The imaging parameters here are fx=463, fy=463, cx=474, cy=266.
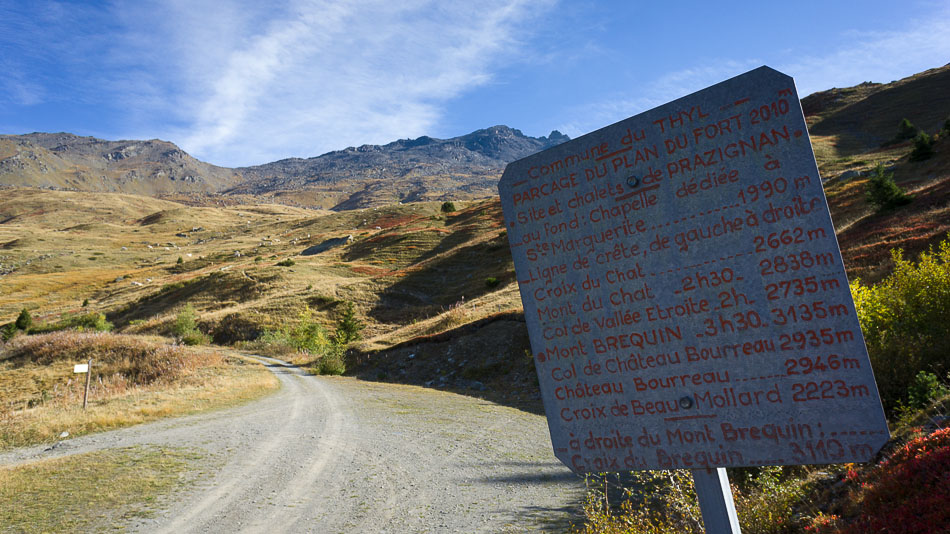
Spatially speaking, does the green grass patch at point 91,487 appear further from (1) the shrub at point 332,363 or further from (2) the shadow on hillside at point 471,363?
(1) the shrub at point 332,363

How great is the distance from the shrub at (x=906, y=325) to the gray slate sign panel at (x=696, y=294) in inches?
251

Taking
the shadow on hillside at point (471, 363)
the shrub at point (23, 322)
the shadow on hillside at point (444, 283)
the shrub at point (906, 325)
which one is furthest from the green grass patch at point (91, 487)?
the shrub at point (23, 322)

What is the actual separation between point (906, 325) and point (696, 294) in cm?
863

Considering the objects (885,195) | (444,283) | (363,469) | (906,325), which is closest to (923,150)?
(885,195)

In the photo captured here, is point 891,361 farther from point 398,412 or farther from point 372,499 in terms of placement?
point 398,412

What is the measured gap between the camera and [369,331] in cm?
4491

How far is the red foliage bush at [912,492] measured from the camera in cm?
340

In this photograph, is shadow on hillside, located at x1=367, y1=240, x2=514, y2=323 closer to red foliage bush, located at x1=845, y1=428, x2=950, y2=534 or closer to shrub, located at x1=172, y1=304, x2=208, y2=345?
shrub, located at x1=172, y1=304, x2=208, y2=345

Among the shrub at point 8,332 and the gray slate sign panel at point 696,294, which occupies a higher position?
the shrub at point 8,332

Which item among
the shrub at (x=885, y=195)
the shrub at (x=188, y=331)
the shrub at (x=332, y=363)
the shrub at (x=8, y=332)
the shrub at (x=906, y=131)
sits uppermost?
the shrub at (x=906, y=131)

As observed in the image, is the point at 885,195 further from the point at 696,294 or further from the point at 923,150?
the point at 696,294

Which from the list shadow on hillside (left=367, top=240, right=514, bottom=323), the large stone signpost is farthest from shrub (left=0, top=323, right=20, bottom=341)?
Result: the large stone signpost

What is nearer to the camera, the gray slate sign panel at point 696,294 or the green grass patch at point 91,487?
the gray slate sign panel at point 696,294

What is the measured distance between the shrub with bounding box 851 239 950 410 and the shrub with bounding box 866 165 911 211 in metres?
22.7
